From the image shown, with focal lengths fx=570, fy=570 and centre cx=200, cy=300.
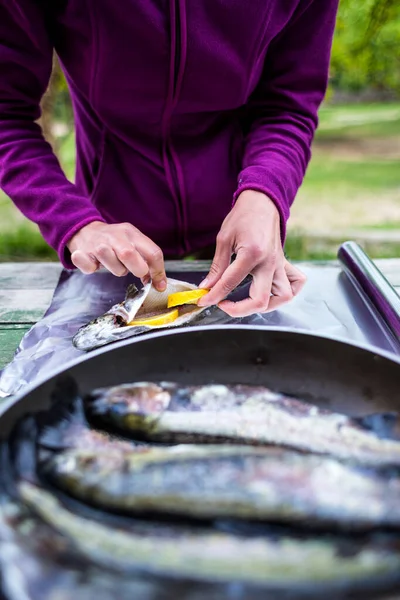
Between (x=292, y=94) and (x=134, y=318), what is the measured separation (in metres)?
0.56

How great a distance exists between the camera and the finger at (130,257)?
0.80m

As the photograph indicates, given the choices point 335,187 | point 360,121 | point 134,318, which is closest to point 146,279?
point 134,318

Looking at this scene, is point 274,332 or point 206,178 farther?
point 206,178

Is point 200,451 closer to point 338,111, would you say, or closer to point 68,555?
point 68,555

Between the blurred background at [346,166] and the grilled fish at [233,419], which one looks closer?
the grilled fish at [233,419]

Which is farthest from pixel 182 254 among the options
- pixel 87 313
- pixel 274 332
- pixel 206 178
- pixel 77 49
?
pixel 274 332

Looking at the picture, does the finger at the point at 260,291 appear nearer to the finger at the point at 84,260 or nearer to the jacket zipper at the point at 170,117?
the finger at the point at 84,260

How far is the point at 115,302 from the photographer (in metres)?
1.04

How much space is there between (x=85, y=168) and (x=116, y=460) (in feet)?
3.12

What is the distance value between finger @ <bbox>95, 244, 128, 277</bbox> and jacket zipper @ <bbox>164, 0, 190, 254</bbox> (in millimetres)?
369

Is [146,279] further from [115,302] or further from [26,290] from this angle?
[26,290]

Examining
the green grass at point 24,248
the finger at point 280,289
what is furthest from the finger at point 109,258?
the green grass at point 24,248

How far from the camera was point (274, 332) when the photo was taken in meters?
0.57

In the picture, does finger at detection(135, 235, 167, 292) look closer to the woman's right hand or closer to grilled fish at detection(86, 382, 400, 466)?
the woman's right hand
